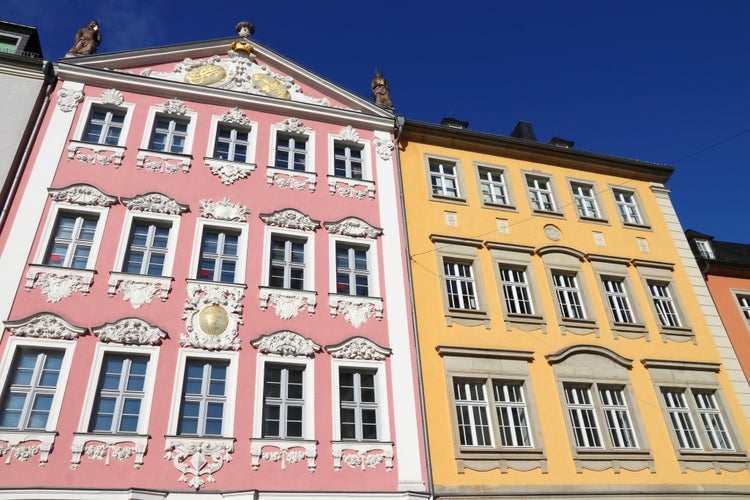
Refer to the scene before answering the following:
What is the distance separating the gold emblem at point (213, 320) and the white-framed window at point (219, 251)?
838 millimetres

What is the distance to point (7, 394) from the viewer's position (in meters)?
11.4

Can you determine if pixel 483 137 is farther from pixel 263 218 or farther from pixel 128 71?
pixel 128 71

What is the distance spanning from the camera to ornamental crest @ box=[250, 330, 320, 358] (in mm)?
13188

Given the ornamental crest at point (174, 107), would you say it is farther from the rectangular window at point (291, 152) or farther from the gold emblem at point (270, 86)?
the rectangular window at point (291, 152)

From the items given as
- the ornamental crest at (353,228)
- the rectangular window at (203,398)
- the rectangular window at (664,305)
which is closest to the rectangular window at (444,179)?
the ornamental crest at (353,228)

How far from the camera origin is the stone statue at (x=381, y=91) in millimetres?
19453

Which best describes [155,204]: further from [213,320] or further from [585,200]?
[585,200]

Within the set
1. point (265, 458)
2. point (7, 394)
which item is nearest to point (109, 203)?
point (7, 394)

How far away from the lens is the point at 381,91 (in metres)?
19.9

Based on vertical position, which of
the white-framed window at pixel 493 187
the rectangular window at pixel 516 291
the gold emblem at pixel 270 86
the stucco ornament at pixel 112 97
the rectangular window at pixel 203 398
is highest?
the gold emblem at pixel 270 86

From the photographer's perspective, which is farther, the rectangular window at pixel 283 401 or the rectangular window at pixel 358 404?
the rectangular window at pixel 358 404

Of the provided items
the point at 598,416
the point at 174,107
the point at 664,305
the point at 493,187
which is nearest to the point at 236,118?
the point at 174,107

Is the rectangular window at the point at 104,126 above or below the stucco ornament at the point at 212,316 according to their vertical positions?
above

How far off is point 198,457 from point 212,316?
10.2ft
